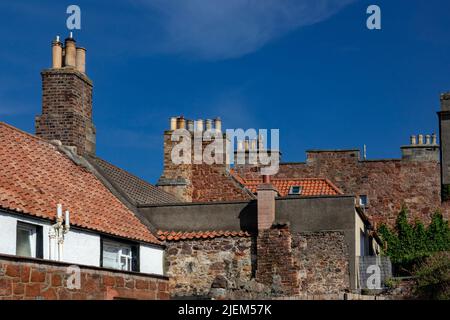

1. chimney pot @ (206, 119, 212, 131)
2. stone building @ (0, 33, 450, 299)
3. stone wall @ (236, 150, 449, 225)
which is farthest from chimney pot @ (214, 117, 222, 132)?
stone wall @ (236, 150, 449, 225)

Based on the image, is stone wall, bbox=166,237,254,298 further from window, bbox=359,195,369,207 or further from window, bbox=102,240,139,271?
window, bbox=359,195,369,207

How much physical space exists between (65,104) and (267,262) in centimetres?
909

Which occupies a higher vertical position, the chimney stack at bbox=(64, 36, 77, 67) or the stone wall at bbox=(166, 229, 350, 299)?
the chimney stack at bbox=(64, 36, 77, 67)

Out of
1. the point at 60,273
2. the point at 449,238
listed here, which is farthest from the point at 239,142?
the point at 60,273

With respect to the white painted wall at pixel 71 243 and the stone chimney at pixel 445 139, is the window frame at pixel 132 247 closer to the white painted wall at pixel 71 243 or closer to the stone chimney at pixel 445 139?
the white painted wall at pixel 71 243

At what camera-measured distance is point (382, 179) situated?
53.8 m

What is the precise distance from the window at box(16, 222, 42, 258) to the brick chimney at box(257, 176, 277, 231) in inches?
372

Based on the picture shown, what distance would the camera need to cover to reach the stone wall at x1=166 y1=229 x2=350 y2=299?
30141mm

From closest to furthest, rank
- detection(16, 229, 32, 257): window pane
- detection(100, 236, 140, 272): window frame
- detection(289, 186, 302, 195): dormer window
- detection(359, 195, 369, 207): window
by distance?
detection(16, 229, 32, 257): window pane, detection(100, 236, 140, 272): window frame, detection(289, 186, 302, 195): dormer window, detection(359, 195, 369, 207): window

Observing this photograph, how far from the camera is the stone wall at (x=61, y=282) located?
20.1m
